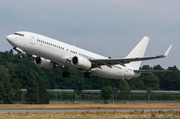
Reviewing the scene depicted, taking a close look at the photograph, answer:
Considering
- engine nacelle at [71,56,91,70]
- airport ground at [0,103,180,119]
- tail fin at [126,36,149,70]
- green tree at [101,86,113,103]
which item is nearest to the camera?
airport ground at [0,103,180,119]

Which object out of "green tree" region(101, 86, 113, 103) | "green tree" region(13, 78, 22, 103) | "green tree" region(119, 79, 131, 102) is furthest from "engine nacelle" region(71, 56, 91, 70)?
"green tree" region(119, 79, 131, 102)

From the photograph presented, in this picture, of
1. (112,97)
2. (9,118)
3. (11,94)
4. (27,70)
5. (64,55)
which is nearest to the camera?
(9,118)

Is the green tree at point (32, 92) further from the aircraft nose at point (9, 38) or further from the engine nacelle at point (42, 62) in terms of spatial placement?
the aircraft nose at point (9, 38)

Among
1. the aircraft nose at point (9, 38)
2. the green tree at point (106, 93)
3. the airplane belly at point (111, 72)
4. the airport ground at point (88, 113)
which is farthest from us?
the green tree at point (106, 93)

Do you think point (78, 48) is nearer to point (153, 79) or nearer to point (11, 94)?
point (11, 94)

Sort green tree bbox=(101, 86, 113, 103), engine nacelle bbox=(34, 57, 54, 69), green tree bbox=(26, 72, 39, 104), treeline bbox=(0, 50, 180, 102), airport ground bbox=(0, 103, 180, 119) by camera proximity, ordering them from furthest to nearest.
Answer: treeline bbox=(0, 50, 180, 102), green tree bbox=(101, 86, 113, 103), green tree bbox=(26, 72, 39, 104), engine nacelle bbox=(34, 57, 54, 69), airport ground bbox=(0, 103, 180, 119)

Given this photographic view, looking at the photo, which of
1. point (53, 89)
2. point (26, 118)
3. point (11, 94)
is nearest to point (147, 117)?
point (26, 118)

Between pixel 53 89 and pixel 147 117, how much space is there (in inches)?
3595

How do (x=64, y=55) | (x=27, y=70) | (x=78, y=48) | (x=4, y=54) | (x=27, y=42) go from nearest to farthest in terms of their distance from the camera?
(x=27, y=42) < (x=64, y=55) < (x=78, y=48) < (x=27, y=70) < (x=4, y=54)

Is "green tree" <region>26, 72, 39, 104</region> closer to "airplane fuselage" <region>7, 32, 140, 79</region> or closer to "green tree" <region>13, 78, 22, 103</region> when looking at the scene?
"green tree" <region>13, 78, 22, 103</region>

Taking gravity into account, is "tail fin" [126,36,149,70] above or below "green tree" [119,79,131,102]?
above

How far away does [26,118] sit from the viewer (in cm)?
3947

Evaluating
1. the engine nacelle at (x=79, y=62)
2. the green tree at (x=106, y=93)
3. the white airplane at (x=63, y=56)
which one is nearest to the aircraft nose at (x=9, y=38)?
the white airplane at (x=63, y=56)

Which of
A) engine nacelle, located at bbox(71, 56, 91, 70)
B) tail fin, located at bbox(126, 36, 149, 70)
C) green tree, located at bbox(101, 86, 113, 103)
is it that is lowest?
green tree, located at bbox(101, 86, 113, 103)
